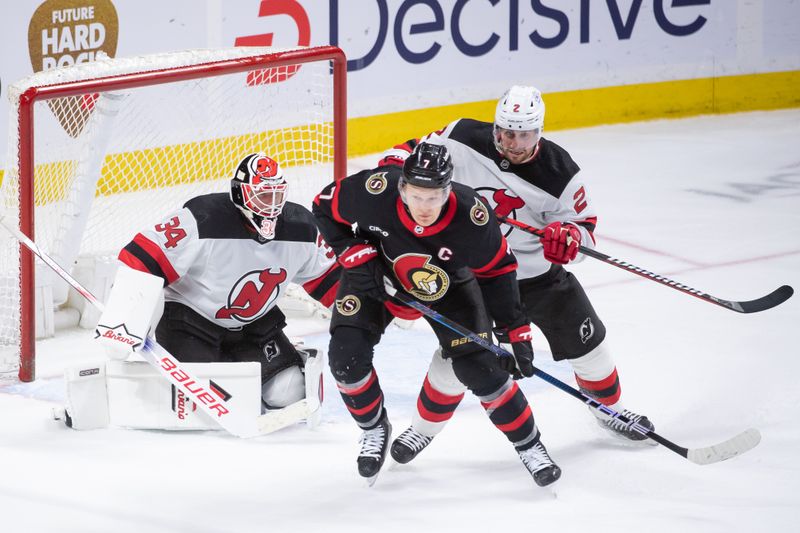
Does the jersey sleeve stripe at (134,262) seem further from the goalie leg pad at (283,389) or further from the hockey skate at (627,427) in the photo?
the hockey skate at (627,427)

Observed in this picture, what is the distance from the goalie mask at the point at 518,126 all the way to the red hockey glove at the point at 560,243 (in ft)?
0.74

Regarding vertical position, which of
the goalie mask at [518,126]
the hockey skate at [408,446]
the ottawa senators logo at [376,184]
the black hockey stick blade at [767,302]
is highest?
the goalie mask at [518,126]

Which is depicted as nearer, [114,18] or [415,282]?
[415,282]

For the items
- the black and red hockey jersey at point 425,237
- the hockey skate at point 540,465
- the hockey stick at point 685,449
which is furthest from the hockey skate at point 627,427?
the black and red hockey jersey at point 425,237

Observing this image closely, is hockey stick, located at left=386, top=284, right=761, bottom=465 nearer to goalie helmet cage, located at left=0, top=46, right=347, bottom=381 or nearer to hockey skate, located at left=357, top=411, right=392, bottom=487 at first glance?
hockey skate, located at left=357, top=411, right=392, bottom=487

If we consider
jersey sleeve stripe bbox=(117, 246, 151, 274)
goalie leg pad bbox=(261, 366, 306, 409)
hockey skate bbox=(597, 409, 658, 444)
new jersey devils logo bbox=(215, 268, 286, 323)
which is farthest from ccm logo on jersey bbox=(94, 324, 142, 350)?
hockey skate bbox=(597, 409, 658, 444)

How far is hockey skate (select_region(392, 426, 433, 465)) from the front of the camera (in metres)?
3.39

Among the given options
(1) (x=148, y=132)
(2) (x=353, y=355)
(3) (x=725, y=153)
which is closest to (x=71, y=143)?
(1) (x=148, y=132)

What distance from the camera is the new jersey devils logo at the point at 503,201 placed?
360 cm

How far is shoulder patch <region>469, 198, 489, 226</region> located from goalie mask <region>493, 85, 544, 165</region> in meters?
0.36

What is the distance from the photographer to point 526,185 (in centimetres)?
357

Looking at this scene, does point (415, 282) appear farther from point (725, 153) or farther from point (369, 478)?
point (725, 153)

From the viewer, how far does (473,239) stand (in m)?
3.13

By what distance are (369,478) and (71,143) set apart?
195 centimetres
